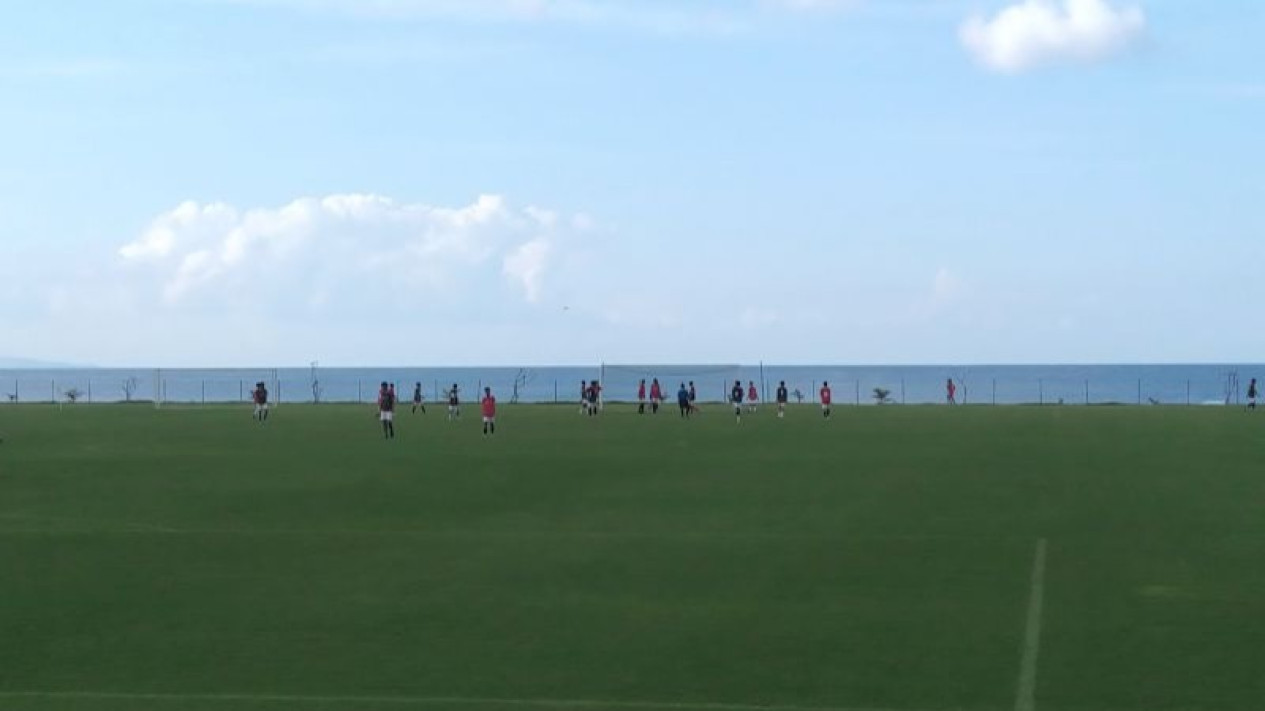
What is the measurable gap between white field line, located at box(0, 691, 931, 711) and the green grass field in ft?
0.12

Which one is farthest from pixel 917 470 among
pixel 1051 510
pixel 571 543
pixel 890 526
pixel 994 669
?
pixel 994 669

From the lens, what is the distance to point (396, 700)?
34.6 feet

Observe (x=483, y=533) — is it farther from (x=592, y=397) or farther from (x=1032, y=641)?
(x=592, y=397)

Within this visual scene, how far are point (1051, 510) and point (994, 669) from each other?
1176 cm

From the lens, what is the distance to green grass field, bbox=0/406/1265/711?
11.0 metres

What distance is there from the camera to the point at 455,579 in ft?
52.2

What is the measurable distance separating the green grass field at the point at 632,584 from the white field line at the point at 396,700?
0.04m

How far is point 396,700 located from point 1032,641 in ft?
15.8

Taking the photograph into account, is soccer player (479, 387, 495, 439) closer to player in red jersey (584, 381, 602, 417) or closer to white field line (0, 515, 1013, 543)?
player in red jersey (584, 381, 602, 417)

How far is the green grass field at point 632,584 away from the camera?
11.0m

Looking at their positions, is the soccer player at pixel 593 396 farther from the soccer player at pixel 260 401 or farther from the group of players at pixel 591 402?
the soccer player at pixel 260 401

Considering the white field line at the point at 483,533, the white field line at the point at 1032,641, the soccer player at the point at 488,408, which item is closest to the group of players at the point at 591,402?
the soccer player at the point at 488,408

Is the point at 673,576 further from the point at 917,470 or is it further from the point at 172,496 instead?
the point at 917,470

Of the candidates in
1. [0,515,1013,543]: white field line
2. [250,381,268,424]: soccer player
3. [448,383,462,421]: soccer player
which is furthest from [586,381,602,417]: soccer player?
[0,515,1013,543]: white field line
